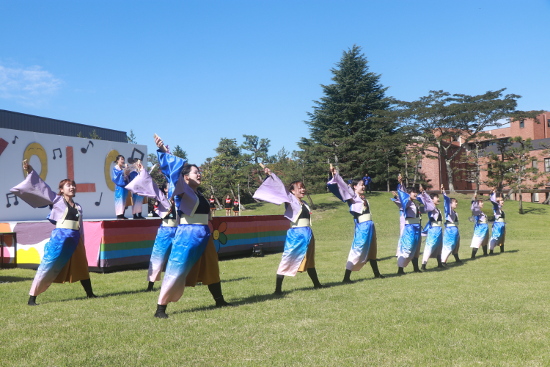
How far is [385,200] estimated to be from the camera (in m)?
35.0

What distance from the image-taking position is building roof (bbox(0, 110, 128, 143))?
28.5 m

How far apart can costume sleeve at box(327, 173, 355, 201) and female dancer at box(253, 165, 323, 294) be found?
608 millimetres

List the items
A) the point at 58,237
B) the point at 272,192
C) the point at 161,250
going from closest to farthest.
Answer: the point at 58,237, the point at 272,192, the point at 161,250

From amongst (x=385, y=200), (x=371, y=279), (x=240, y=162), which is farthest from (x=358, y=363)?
(x=240, y=162)

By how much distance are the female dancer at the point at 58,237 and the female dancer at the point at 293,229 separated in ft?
8.71

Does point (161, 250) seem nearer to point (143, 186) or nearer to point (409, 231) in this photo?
point (143, 186)

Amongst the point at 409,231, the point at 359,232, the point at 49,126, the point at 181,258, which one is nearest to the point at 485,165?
the point at 49,126

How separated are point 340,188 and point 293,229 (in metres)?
1.21

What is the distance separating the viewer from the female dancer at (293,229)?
288 inches

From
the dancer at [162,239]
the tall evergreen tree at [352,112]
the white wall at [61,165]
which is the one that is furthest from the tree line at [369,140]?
the dancer at [162,239]

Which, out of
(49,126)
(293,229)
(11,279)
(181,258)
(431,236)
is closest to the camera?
(181,258)

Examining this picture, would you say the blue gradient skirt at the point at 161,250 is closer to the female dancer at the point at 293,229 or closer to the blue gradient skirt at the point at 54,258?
the blue gradient skirt at the point at 54,258

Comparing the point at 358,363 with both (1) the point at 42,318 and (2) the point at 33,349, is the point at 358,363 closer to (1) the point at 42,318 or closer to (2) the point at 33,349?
(2) the point at 33,349

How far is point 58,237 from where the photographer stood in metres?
6.98
